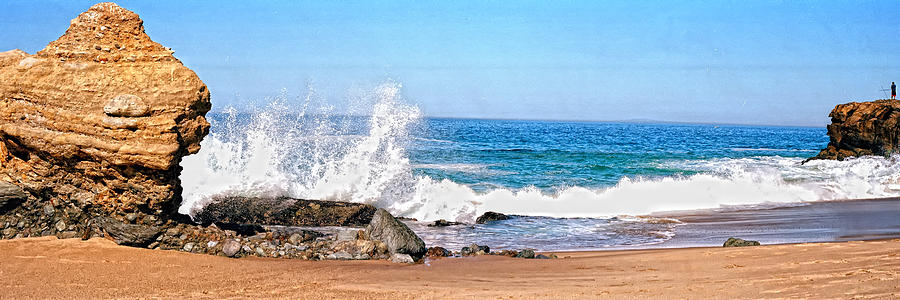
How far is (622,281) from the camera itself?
6.30 meters

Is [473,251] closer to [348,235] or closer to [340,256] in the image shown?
[348,235]

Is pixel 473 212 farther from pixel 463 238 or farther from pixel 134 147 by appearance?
pixel 134 147

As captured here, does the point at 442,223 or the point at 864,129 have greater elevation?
the point at 864,129

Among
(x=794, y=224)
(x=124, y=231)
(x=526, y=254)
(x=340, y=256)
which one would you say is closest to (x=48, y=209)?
(x=124, y=231)

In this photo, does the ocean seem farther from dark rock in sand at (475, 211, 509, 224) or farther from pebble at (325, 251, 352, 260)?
pebble at (325, 251, 352, 260)

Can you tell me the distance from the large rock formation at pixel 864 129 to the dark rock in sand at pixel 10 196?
29124 mm

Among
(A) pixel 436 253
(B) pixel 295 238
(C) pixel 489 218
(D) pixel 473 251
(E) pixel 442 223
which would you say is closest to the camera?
(B) pixel 295 238

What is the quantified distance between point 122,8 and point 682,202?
1293 centimetres

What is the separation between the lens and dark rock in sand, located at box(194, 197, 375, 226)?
35.3 ft

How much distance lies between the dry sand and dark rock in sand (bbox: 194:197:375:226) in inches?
144

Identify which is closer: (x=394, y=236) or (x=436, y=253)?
(x=394, y=236)

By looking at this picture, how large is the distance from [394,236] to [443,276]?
1241 mm

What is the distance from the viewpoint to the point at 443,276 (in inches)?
267

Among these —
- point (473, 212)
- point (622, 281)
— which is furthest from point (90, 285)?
point (473, 212)
